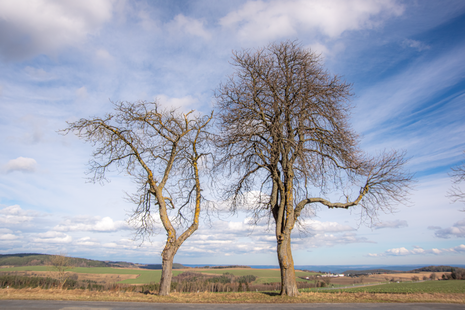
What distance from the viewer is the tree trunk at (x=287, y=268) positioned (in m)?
11.7

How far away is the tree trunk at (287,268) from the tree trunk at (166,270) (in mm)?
5327

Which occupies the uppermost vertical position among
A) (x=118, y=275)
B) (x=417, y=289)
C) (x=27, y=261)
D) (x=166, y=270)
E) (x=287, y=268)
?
(x=287, y=268)

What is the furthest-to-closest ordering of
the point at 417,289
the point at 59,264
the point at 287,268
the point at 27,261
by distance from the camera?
1. the point at 27,261
2. the point at 59,264
3. the point at 417,289
4. the point at 287,268

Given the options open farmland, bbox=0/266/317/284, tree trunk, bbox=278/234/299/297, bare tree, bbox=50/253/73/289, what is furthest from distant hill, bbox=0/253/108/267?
tree trunk, bbox=278/234/299/297

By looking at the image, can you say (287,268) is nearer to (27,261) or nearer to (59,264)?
(59,264)

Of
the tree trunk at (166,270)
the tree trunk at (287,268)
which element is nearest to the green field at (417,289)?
the tree trunk at (287,268)

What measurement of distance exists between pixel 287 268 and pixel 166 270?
5808 mm

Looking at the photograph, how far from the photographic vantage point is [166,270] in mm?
12828

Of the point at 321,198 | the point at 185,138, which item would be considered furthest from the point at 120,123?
the point at 321,198

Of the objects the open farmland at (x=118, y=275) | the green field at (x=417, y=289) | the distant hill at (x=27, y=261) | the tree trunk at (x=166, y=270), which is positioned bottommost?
the open farmland at (x=118, y=275)

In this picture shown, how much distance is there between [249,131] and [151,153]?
18.8 feet

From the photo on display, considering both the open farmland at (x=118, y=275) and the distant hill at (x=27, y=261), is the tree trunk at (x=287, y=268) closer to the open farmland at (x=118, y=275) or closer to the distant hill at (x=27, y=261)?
the open farmland at (x=118, y=275)

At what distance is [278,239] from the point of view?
1266 cm

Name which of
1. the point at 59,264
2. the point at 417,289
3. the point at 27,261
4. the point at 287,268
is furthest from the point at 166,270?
the point at 27,261
